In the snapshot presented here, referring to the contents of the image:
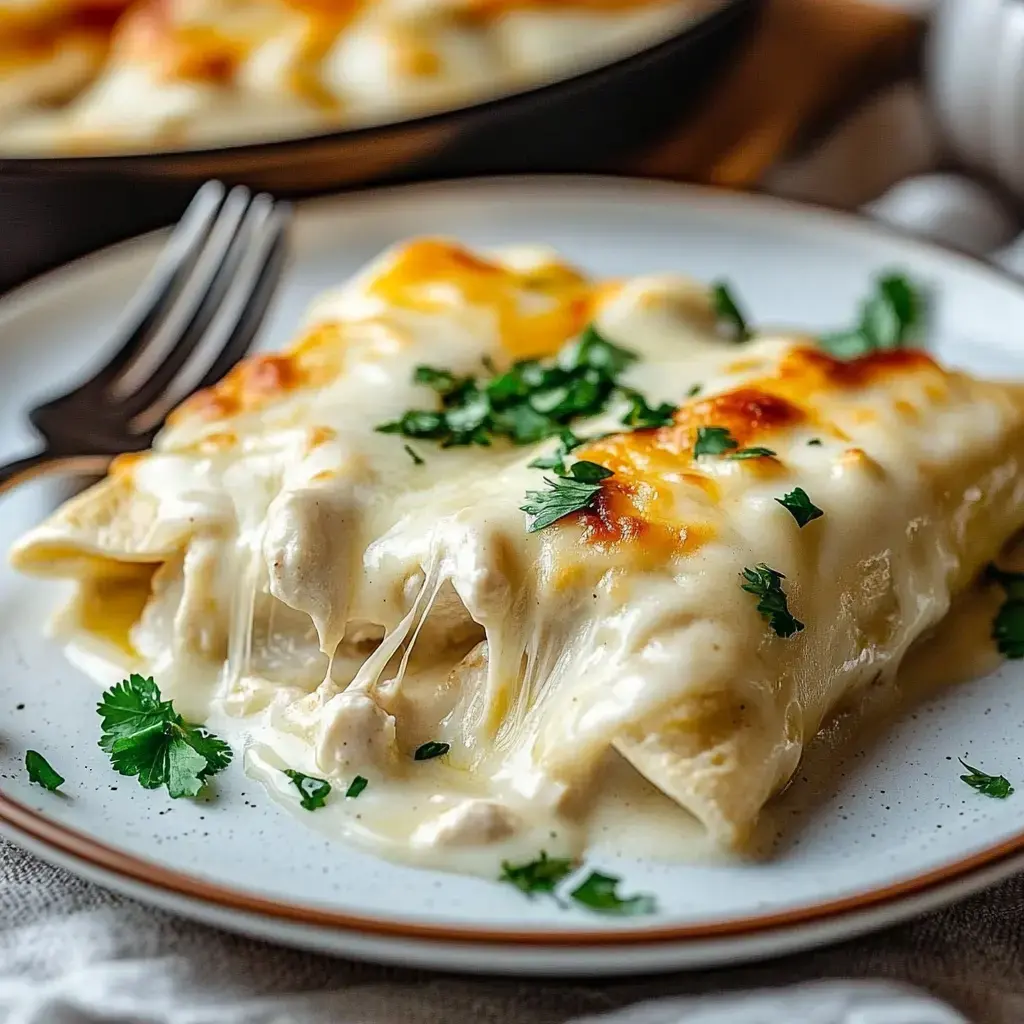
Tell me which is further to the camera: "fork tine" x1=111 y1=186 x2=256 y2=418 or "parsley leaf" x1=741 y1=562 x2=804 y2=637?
"fork tine" x1=111 y1=186 x2=256 y2=418

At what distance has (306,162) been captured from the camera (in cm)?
366

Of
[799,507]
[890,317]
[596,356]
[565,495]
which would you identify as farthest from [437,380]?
[890,317]

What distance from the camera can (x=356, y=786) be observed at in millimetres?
2129

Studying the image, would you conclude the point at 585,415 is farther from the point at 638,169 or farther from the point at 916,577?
the point at 638,169

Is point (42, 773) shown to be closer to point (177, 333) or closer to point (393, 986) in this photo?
point (393, 986)

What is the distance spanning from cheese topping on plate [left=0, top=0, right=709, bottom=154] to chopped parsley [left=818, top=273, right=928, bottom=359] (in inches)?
38.7

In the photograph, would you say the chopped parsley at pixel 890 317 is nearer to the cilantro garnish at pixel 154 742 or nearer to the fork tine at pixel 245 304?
the fork tine at pixel 245 304

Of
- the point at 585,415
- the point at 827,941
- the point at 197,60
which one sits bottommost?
the point at 827,941

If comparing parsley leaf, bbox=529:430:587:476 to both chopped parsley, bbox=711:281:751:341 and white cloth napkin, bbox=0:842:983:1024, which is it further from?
white cloth napkin, bbox=0:842:983:1024

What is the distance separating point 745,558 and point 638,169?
2.27 meters

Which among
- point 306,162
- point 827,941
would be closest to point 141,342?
point 306,162

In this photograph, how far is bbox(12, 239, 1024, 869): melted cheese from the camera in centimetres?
209

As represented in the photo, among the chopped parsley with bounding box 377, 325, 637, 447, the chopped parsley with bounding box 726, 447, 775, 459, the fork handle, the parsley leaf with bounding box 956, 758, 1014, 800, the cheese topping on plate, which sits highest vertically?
the cheese topping on plate

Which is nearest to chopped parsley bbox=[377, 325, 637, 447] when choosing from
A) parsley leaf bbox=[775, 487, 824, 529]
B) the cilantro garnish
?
parsley leaf bbox=[775, 487, 824, 529]
